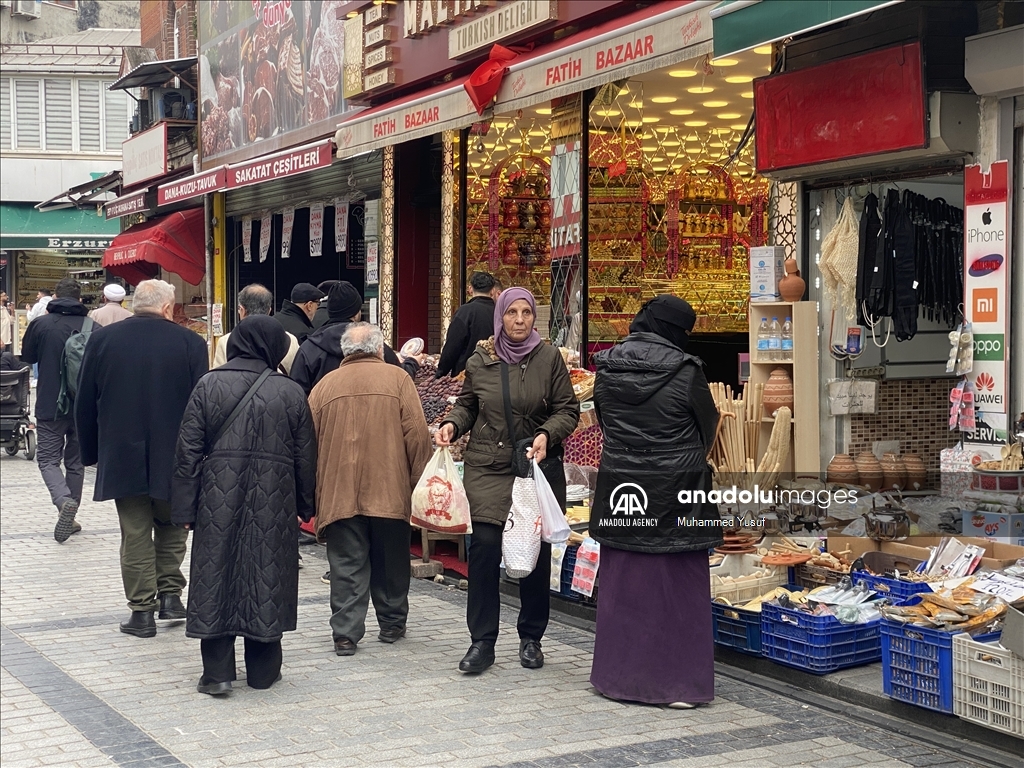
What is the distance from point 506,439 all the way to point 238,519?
4.63 ft

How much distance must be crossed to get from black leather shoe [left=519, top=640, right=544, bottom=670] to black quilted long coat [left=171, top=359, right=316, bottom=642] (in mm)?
1241

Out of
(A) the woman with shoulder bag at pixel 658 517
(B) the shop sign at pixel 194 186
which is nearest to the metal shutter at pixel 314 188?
(B) the shop sign at pixel 194 186

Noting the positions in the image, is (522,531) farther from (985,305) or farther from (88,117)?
(88,117)

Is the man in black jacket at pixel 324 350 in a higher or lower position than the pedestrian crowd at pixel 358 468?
higher

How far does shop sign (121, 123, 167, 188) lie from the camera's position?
2308 centimetres

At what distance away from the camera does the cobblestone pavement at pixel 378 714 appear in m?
5.34

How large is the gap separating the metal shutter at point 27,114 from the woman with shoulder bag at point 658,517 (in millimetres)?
34128

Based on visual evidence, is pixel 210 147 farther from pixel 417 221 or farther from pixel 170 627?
pixel 170 627

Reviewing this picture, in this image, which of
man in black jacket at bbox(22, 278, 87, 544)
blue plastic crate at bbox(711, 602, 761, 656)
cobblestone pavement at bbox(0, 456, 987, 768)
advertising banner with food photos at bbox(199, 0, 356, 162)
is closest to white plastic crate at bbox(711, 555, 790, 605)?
blue plastic crate at bbox(711, 602, 761, 656)

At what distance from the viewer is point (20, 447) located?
1847 cm

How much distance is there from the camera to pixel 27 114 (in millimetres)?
36469

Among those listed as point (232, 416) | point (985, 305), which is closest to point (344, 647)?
point (232, 416)

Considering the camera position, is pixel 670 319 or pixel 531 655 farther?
→ pixel 531 655

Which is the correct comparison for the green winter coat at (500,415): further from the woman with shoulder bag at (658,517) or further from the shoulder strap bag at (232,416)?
the shoulder strap bag at (232,416)
